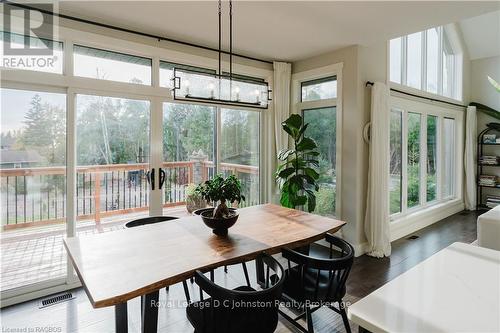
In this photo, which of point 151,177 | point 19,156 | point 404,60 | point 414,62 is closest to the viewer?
point 19,156

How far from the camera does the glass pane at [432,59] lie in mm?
5273

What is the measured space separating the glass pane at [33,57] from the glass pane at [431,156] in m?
5.78

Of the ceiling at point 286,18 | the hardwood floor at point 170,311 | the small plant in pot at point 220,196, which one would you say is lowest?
the hardwood floor at point 170,311

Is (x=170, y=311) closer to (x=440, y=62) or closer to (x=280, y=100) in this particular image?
(x=280, y=100)

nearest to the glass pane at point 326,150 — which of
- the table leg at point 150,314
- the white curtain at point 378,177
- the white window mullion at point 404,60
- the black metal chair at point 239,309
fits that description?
the white curtain at point 378,177

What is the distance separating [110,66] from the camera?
318cm

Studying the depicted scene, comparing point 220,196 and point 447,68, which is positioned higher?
point 447,68

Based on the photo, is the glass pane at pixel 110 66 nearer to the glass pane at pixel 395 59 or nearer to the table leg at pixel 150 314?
the table leg at pixel 150 314

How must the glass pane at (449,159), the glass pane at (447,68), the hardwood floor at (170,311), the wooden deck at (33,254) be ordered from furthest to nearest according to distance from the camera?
the glass pane at (449,159)
the glass pane at (447,68)
the wooden deck at (33,254)
the hardwood floor at (170,311)

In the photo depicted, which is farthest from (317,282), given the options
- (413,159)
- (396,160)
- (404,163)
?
(413,159)

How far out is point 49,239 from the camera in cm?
301

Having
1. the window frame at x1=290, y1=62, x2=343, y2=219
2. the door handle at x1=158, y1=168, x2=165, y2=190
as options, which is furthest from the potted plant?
the window frame at x1=290, y1=62, x2=343, y2=219

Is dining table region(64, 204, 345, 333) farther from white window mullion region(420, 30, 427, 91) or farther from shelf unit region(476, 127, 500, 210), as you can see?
shelf unit region(476, 127, 500, 210)

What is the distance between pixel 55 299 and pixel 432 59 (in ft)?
22.3
